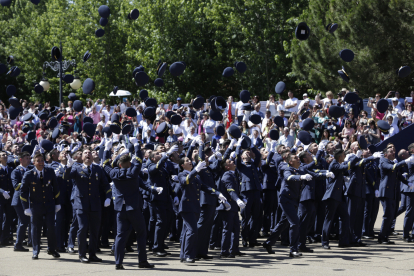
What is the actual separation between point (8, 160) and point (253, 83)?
67.0ft

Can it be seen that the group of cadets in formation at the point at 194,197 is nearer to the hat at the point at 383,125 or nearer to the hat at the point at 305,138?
the hat at the point at 305,138

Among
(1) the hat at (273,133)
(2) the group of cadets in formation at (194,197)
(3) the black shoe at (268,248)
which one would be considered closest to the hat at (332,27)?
(1) the hat at (273,133)

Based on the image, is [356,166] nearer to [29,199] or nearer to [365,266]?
[365,266]

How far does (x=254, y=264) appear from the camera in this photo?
367 inches

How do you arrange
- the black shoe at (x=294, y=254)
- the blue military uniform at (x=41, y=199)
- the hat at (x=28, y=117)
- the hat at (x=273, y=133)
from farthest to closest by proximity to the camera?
the hat at (x=28, y=117), the hat at (x=273, y=133), the black shoe at (x=294, y=254), the blue military uniform at (x=41, y=199)

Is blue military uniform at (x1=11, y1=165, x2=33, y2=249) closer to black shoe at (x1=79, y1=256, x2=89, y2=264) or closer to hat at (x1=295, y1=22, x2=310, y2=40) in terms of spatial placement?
black shoe at (x1=79, y1=256, x2=89, y2=264)

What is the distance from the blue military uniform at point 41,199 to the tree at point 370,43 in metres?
16.6

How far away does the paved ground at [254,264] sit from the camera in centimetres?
858

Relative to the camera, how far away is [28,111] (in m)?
22.4

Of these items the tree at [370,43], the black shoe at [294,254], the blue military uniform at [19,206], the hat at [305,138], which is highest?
the tree at [370,43]

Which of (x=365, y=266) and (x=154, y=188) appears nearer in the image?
(x=365, y=266)

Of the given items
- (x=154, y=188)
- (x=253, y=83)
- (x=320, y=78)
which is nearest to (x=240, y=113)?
(x=320, y=78)

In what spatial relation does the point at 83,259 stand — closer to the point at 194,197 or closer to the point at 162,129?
the point at 194,197

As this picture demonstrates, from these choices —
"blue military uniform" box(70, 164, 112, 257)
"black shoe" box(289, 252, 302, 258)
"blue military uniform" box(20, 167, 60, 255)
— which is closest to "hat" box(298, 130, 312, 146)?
"black shoe" box(289, 252, 302, 258)
